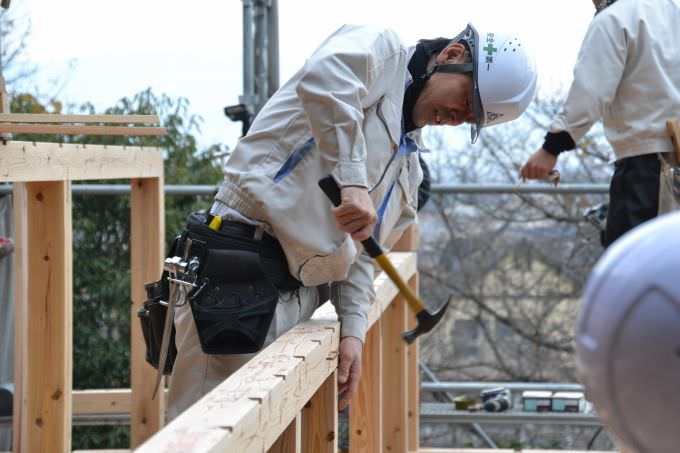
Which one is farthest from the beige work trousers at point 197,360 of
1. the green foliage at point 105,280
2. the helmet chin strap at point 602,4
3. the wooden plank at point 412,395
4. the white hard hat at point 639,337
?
the green foliage at point 105,280

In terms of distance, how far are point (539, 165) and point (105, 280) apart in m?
3.92

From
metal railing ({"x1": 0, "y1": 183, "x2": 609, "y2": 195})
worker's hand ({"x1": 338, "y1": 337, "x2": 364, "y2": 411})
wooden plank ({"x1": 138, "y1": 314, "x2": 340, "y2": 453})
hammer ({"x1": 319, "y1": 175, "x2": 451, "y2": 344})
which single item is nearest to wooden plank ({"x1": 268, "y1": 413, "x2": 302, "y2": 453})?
wooden plank ({"x1": 138, "y1": 314, "x2": 340, "y2": 453})

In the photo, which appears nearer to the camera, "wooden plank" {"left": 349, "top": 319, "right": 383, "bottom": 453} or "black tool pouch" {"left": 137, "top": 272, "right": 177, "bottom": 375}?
"black tool pouch" {"left": 137, "top": 272, "right": 177, "bottom": 375}

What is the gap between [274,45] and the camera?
6641mm

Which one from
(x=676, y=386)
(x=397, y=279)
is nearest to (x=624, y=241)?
(x=676, y=386)

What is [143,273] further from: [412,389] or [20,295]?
[412,389]

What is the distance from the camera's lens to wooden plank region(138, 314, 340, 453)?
144cm

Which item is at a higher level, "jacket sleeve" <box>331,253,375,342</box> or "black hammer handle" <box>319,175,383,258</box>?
"black hammer handle" <box>319,175,383,258</box>

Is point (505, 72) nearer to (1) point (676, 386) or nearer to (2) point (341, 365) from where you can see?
(2) point (341, 365)

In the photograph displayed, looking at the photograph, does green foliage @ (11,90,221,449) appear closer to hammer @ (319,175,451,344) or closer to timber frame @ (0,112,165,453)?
timber frame @ (0,112,165,453)

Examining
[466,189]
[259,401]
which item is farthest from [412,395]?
[259,401]

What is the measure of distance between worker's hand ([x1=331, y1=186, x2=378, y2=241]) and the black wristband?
1818 millimetres

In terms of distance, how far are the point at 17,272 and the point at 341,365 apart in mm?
1624

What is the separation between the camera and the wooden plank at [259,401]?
144cm
